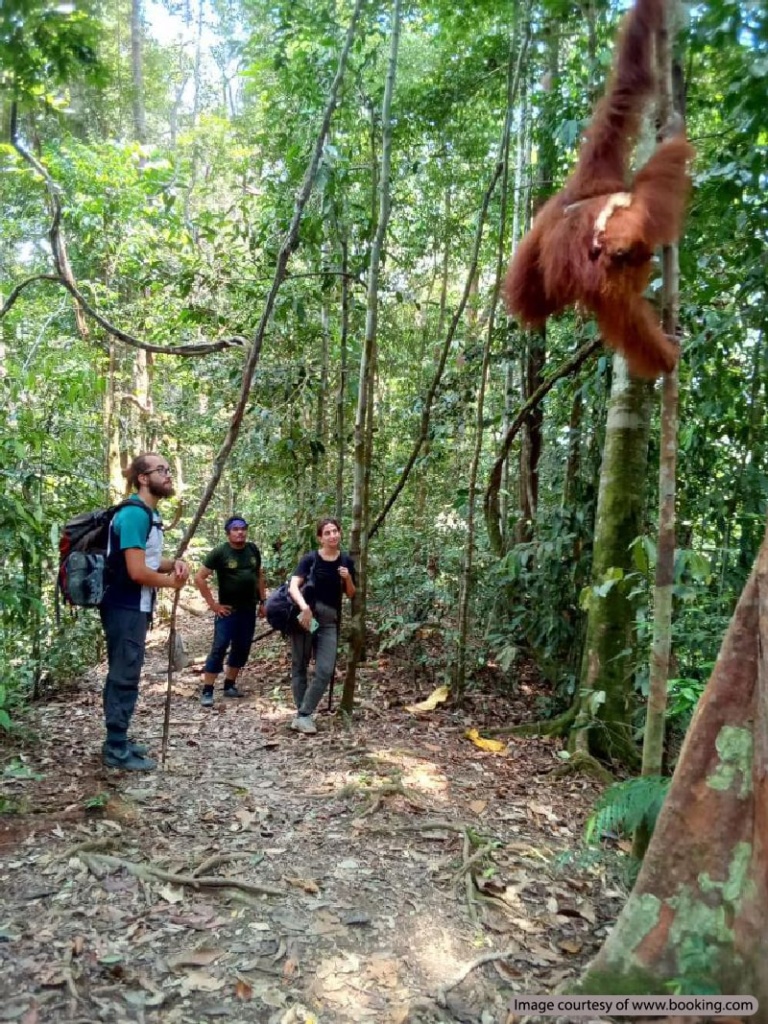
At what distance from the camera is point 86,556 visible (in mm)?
4254

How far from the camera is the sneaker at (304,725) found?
566 centimetres

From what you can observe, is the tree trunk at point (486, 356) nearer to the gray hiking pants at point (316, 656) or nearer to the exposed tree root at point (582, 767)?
the gray hiking pants at point (316, 656)

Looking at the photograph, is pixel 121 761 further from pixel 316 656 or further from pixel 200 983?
pixel 200 983

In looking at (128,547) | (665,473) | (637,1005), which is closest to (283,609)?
(128,547)

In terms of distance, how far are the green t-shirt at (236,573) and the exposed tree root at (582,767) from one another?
310 cm

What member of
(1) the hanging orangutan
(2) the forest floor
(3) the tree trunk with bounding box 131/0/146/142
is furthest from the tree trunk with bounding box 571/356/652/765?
(3) the tree trunk with bounding box 131/0/146/142

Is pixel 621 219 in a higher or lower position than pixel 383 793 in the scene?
higher

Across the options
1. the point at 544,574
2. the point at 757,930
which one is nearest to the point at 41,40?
the point at 757,930

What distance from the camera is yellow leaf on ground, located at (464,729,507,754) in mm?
5570

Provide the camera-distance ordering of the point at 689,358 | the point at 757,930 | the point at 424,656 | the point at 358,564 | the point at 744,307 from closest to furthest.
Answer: the point at 757,930
the point at 744,307
the point at 689,358
the point at 358,564
the point at 424,656

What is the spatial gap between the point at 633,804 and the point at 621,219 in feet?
7.42

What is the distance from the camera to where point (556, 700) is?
640cm

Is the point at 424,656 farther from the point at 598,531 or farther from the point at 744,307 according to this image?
the point at 744,307

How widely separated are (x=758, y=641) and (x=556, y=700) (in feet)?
13.9
